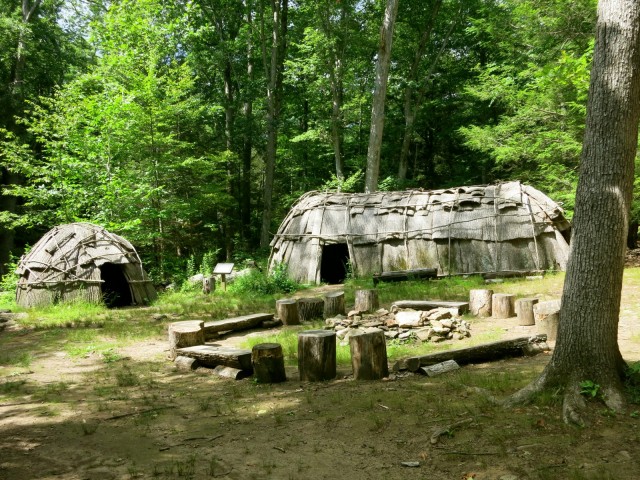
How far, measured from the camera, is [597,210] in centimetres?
378

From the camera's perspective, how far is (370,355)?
17.7ft

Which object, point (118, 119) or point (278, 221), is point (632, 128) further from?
point (278, 221)

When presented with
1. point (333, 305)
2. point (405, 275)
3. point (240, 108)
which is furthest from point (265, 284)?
point (240, 108)

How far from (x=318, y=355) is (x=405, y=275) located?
24.7ft

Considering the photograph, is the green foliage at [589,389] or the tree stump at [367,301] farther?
the tree stump at [367,301]

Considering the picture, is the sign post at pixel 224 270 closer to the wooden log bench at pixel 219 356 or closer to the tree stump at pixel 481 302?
the wooden log bench at pixel 219 356

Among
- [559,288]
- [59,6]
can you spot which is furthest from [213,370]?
[59,6]

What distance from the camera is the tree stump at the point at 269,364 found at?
18.5 feet

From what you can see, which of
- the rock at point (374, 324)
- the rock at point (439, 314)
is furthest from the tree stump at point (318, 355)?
the rock at point (439, 314)

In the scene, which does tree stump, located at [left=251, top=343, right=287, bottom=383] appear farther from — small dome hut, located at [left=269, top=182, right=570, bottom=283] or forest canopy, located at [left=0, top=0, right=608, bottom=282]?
forest canopy, located at [left=0, top=0, right=608, bottom=282]

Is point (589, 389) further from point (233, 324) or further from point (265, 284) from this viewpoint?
point (265, 284)

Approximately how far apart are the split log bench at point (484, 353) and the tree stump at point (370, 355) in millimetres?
393

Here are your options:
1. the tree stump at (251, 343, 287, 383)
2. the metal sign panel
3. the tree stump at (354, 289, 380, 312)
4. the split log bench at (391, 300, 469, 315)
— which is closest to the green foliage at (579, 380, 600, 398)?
the tree stump at (251, 343, 287, 383)

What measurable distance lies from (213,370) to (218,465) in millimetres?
2976
